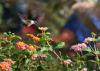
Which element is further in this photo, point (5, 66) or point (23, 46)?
point (23, 46)

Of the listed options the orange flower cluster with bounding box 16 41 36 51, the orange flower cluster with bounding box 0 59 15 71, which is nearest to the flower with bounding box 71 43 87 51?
the orange flower cluster with bounding box 16 41 36 51

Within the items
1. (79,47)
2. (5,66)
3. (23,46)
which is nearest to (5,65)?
(5,66)

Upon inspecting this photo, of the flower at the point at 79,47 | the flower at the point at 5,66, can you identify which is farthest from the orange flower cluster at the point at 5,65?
the flower at the point at 79,47

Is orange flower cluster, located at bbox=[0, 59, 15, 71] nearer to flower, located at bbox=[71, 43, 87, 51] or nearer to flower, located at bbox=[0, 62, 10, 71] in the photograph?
flower, located at bbox=[0, 62, 10, 71]

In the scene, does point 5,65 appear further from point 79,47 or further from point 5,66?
point 79,47

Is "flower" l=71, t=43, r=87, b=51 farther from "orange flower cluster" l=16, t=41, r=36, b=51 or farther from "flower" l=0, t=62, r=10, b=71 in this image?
"flower" l=0, t=62, r=10, b=71

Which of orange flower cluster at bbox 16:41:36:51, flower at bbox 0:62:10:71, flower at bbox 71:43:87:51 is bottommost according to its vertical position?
flower at bbox 0:62:10:71

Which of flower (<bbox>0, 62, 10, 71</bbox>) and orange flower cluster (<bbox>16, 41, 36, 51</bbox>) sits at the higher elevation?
orange flower cluster (<bbox>16, 41, 36, 51</bbox>)

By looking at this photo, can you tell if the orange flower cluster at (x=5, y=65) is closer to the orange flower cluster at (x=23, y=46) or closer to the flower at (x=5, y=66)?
the flower at (x=5, y=66)

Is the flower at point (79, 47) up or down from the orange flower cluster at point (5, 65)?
up

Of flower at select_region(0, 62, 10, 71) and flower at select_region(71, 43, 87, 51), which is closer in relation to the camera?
flower at select_region(0, 62, 10, 71)

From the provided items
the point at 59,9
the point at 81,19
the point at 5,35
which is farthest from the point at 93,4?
the point at 5,35

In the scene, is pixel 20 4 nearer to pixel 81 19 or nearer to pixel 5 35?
pixel 81 19

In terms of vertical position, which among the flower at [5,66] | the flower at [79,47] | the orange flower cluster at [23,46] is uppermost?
the orange flower cluster at [23,46]
